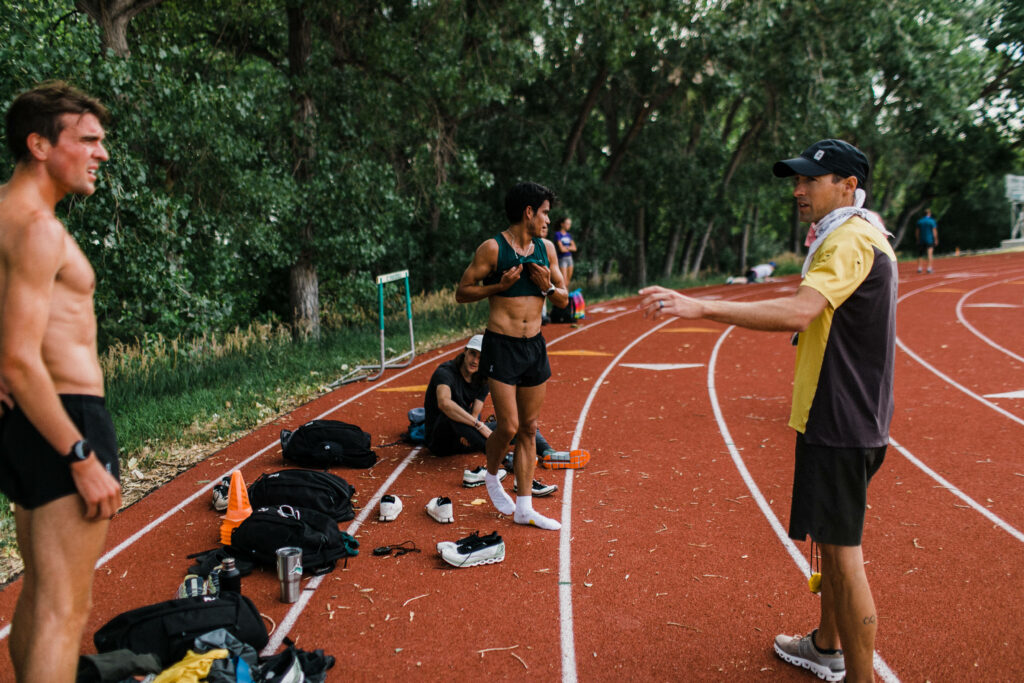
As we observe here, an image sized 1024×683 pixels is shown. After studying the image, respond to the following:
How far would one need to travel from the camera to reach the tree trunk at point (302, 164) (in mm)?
12781

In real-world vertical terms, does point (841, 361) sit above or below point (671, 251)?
above

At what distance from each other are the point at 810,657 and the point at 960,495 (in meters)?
2.85

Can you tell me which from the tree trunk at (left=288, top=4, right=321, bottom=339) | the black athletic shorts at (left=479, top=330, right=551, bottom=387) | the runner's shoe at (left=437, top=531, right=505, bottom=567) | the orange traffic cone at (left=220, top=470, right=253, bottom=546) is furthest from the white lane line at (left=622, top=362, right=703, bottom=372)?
the orange traffic cone at (left=220, top=470, right=253, bottom=546)

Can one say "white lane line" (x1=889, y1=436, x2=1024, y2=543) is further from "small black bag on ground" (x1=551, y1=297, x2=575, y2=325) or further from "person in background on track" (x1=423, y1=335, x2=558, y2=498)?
"small black bag on ground" (x1=551, y1=297, x2=575, y2=325)

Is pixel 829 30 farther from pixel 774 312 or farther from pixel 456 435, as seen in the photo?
pixel 774 312

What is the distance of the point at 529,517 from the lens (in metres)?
4.89

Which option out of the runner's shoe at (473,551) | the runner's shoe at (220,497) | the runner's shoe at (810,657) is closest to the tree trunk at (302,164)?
the runner's shoe at (220,497)

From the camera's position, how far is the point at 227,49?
14.1m

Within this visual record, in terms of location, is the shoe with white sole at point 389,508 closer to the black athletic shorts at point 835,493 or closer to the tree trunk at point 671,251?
the black athletic shorts at point 835,493

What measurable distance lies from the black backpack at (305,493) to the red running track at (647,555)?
0.17m

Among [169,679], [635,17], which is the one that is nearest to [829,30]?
[635,17]

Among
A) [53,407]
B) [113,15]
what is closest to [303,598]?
[53,407]

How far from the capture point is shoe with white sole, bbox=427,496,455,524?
16.3 ft

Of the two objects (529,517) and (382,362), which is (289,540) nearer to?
(529,517)
